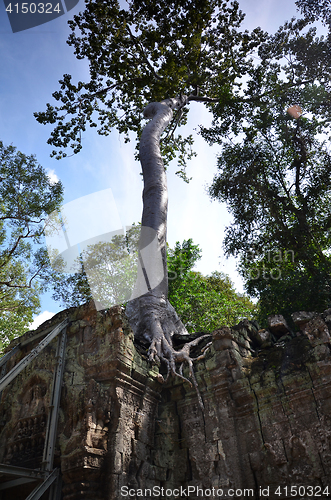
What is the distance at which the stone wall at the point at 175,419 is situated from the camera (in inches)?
152

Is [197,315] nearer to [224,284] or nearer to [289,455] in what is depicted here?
[224,284]

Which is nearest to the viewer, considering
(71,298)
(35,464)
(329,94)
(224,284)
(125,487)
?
(125,487)

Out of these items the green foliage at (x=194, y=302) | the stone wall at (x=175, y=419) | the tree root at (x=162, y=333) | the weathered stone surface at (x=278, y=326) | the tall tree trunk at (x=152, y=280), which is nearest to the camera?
the stone wall at (x=175, y=419)

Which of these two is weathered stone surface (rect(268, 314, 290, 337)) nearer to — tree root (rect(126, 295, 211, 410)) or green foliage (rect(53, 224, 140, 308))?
tree root (rect(126, 295, 211, 410))

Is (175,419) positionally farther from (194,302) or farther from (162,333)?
(194,302)

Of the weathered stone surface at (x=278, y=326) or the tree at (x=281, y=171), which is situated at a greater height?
the tree at (x=281, y=171)

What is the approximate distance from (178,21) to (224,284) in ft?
42.4

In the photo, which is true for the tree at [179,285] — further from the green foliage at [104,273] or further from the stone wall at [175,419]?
the stone wall at [175,419]

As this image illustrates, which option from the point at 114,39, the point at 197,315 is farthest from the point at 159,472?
the point at 114,39

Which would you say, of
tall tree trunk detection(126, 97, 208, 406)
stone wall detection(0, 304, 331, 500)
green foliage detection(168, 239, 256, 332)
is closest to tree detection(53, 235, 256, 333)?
green foliage detection(168, 239, 256, 332)

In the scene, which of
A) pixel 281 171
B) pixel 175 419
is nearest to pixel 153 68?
Answer: pixel 281 171

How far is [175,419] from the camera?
4848 mm

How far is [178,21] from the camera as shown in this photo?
1082cm

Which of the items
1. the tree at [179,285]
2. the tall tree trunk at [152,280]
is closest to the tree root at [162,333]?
the tall tree trunk at [152,280]
